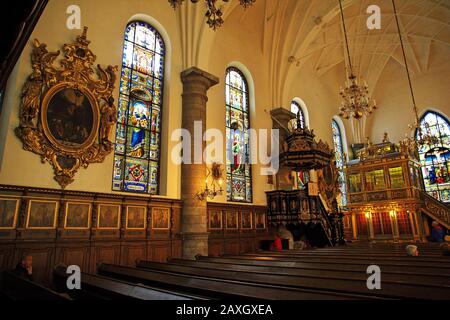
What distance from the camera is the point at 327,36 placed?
727 inches

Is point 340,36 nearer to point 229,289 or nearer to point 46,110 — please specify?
point 46,110

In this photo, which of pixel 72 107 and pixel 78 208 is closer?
pixel 78 208

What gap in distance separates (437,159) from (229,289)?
2341cm

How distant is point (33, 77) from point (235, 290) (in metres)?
7.87

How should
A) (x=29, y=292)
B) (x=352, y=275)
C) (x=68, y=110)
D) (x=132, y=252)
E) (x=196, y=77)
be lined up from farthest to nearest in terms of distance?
1. (x=196, y=77)
2. (x=132, y=252)
3. (x=68, y=110)
4. (x=352, y=275)
5. (x=29, y=292)

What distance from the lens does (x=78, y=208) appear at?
26.7ft

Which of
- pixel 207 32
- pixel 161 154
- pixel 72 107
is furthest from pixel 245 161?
pixel 72 107

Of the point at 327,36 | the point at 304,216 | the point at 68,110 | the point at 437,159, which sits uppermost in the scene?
the point at 327,36

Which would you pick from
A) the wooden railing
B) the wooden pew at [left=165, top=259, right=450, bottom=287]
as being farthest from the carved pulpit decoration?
the wooden railing

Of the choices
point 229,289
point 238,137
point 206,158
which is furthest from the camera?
point 238,137

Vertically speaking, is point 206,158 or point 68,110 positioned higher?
point 68,110

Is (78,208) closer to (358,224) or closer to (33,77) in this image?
→ (33,77)

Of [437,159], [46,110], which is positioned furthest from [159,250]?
[437,159]
